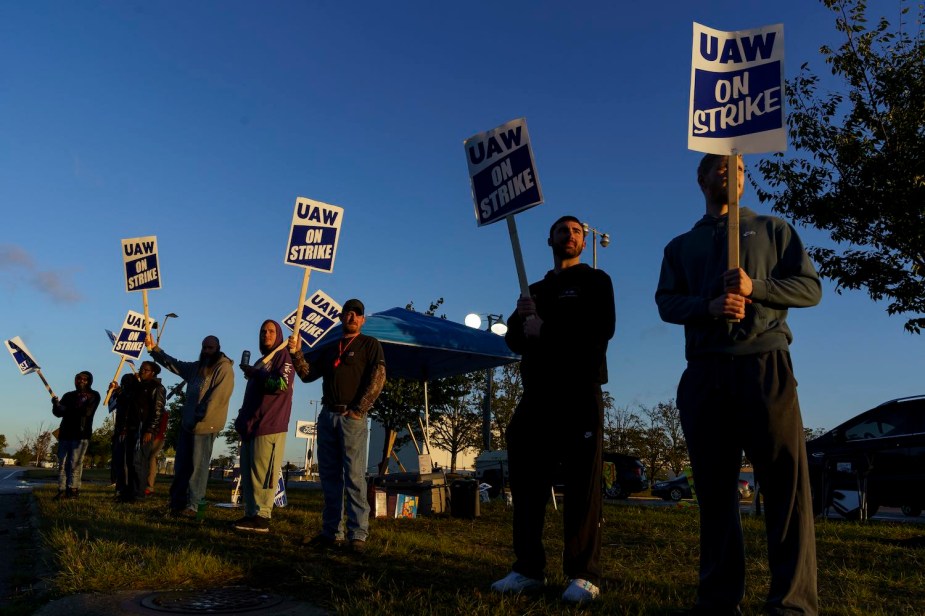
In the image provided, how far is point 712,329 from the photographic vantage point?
302 cm

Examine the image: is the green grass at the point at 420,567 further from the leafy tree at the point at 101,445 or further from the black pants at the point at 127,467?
the leafy tree at the point at 101,445

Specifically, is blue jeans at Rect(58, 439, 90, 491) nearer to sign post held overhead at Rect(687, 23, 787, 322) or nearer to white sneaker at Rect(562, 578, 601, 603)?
white sneaker at Rect(562, 578, 601, 603)

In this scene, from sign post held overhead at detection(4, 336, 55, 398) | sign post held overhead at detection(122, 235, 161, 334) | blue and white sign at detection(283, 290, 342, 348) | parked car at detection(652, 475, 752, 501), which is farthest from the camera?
parked car at detection(652, 475, 752, 501)

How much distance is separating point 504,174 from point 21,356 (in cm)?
1265

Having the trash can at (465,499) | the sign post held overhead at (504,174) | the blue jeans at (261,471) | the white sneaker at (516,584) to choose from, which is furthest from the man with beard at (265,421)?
the white sneaker at (516,584)

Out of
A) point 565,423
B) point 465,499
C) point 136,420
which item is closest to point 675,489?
point 465,499

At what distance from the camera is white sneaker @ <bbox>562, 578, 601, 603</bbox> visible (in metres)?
3.38

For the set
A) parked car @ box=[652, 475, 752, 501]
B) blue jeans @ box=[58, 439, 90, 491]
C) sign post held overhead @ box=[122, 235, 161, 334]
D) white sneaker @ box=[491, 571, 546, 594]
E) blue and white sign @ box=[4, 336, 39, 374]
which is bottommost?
parked car @ box=[652, 475, 752, 501]

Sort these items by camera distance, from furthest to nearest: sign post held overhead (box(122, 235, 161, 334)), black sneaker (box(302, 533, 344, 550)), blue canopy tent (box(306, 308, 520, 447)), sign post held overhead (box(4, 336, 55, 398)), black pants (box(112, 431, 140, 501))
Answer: sign post held overhead (box(4, 336, 55, 398)) → blue canopy tent (box(306, 308, 520, 447)) → black pants (box(112, 431, 140, 501)) → sign post held overhead (box(122, 235, 161, 334)) → black sneaker (box(302, 533, 344, 550))

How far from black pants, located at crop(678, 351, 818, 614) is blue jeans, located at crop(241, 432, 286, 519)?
4629 millimetres

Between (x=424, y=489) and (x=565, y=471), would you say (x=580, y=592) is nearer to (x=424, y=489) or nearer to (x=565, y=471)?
(x=565, y=471)

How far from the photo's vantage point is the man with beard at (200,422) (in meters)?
8.06

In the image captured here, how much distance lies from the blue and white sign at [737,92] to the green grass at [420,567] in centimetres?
220

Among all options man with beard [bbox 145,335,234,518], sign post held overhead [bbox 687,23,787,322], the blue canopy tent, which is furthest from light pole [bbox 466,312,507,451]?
sign post held overhead [bbox 687,23,787,322]
